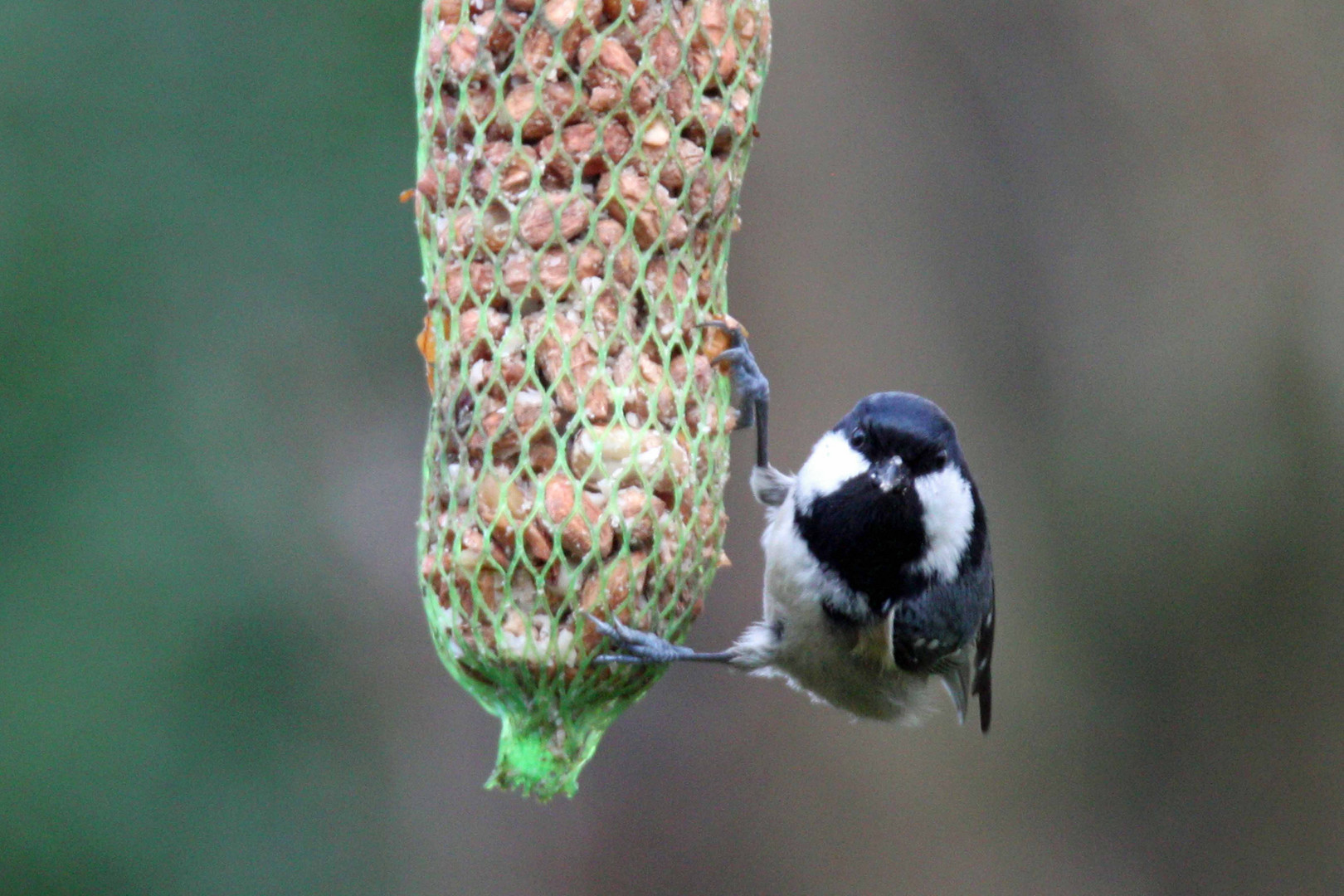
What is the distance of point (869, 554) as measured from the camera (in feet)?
7.87

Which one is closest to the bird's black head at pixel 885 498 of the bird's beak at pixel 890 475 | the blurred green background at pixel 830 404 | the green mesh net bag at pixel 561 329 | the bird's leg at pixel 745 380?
the bird's beak at pixel 890 475

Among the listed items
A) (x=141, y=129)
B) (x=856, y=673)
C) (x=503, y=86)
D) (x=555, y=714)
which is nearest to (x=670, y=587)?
(x=555, y=714)

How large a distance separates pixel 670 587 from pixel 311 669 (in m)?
2.56

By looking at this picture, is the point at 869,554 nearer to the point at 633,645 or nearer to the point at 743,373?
the point at 743,373

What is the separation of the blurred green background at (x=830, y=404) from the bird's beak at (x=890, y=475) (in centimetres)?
154

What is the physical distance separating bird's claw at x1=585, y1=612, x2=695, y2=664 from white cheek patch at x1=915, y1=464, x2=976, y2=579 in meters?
0.56

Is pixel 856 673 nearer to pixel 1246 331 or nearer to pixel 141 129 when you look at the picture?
pixel 1246 331

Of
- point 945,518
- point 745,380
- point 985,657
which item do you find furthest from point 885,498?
point 985,657

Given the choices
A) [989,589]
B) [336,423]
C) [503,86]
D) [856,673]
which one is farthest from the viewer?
[336,423]

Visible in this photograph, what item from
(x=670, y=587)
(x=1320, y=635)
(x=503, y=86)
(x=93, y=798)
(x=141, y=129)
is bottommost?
(x=93, y=798)

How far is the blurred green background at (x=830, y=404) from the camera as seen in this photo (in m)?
3.97

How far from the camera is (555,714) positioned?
2189mm

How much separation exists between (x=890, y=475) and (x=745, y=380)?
309 millimetres

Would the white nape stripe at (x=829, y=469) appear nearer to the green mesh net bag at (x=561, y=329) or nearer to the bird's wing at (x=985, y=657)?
the green mesh net bag at (x=561, y=329)
